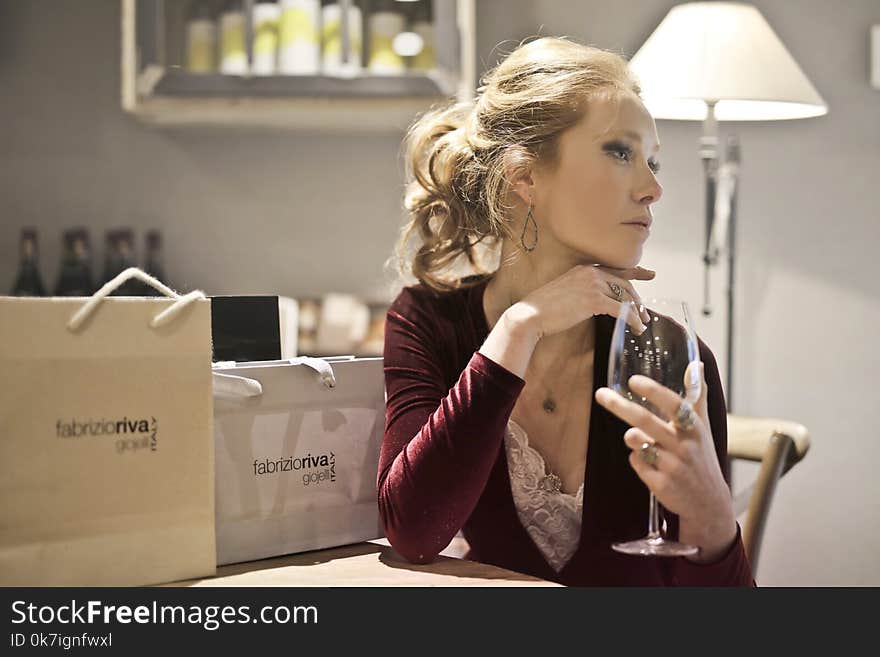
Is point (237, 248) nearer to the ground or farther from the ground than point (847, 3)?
nearer to the ground

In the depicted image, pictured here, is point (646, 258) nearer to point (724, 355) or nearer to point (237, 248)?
point (724, 355)

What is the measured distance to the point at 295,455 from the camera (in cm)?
95

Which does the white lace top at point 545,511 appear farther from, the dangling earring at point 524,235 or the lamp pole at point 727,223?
the lamp pole at point 727,223

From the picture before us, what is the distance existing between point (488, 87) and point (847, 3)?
170 cm

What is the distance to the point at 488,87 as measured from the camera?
49.5 inches

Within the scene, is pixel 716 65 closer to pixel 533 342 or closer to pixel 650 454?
pixel 533 342

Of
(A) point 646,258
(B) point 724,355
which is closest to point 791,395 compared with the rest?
(B) point 724,355

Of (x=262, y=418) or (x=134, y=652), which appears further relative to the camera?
(x=262, y=418)

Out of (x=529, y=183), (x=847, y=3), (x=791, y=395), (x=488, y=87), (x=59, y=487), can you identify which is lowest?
(x=791, y=395)

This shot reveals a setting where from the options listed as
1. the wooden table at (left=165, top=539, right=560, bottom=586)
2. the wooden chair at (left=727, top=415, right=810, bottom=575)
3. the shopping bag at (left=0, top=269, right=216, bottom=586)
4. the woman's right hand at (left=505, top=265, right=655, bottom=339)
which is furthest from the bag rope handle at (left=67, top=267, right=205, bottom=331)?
the wooden chair at (left=727, top=415, right=810, bottom=575)

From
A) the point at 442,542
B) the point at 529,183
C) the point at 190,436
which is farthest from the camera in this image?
the point at 529,183

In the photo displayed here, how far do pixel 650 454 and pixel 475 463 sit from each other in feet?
0.77

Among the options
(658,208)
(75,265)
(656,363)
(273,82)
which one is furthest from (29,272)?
(656,363)

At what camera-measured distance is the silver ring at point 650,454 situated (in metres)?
0.83
